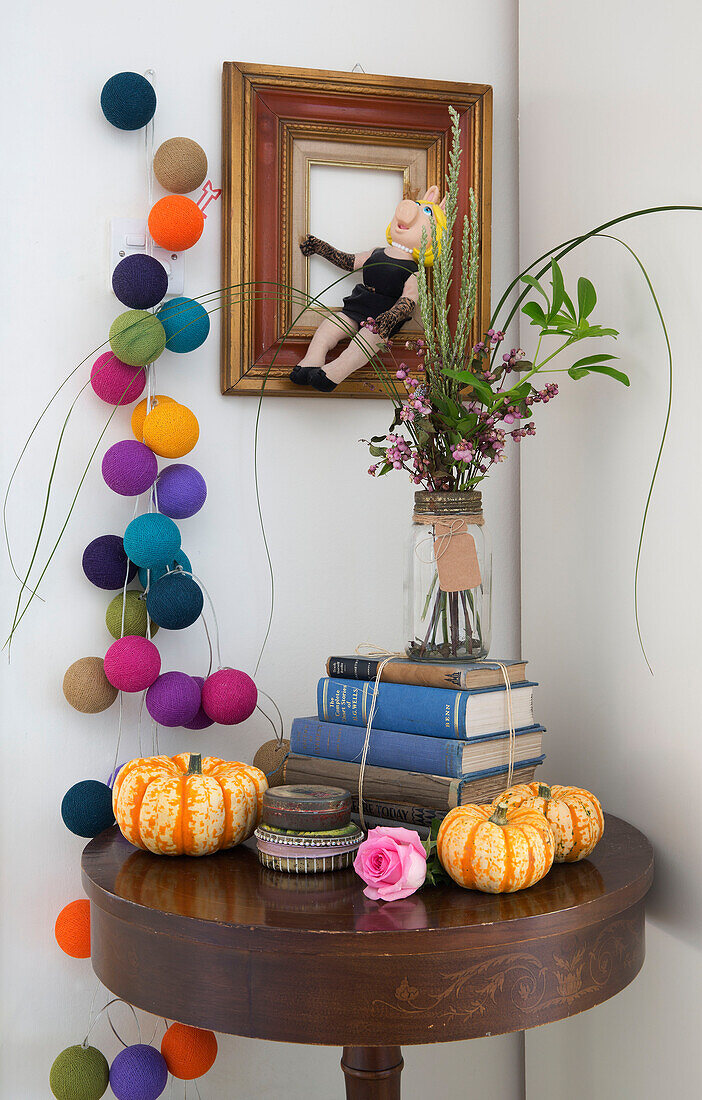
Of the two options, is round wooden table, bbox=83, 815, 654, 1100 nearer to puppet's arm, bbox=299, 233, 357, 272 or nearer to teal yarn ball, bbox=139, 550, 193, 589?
teal yarn ball, bbox=139, 550, 193, 589

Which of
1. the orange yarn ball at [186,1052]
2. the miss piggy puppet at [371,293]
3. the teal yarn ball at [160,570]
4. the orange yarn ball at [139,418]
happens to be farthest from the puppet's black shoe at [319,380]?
the orange yarn ball at [186,1052]

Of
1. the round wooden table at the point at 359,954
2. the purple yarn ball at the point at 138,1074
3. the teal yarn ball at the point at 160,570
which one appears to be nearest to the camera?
the round wooden table at the point at 359,954

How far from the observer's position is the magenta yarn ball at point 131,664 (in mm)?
1177

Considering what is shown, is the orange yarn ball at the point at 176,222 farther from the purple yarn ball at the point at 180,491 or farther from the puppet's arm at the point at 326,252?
the purple yarn ball at the point at 180,491

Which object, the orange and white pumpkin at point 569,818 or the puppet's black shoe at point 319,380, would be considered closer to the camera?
the orange and white pumpkin at point 569,818

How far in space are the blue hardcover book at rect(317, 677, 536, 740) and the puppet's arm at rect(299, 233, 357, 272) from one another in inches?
24.7

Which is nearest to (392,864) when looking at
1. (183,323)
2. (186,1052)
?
(186,1052)

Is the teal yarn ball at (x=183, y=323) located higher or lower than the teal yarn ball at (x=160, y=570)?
higher

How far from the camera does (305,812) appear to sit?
0.89m

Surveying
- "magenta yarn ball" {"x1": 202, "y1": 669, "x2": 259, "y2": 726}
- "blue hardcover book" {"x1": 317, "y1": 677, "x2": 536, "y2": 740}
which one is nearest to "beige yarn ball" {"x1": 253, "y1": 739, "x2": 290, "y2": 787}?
"magenta yarn ball" {"x1": 202, "y1": 669, "x2": 259, "y2": 726}

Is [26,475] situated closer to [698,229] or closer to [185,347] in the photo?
[185,347]

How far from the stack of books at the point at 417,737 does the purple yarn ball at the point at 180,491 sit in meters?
0.33

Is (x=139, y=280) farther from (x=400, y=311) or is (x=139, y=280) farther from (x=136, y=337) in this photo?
(x=400, y=311)

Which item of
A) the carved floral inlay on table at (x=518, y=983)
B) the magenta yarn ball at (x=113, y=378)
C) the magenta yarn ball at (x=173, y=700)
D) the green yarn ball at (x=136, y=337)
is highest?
the green yarn ball at (x=136, y=337)
